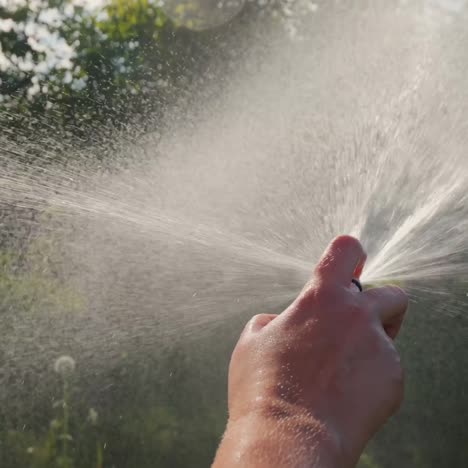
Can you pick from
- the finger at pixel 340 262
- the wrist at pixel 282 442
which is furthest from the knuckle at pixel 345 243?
the wrist at pixel 282 442

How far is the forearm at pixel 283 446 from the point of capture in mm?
962

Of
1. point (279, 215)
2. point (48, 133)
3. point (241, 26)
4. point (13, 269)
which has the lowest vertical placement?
point (13, 269)

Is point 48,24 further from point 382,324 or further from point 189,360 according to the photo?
point 382,324

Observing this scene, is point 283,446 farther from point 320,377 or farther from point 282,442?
point 320,377

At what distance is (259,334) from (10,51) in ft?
36.9

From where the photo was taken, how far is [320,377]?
1085mm

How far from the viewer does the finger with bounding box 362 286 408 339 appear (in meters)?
1.19

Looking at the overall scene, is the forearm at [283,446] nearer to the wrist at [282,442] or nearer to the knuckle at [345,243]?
the wrist at [282,442]

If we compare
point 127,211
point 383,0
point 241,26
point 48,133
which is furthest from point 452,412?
point 241,26

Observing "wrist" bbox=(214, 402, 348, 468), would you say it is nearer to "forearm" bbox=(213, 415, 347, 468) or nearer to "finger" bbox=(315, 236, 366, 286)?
"forearm" bbox=(213, 415, 347, 468)

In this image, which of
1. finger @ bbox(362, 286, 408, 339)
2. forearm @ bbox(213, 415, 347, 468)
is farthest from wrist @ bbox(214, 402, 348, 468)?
finger @ bbox(362, 286, 408, 339)

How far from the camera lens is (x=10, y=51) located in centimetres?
1106

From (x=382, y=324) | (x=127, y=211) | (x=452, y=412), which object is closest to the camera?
(x=382, y=324)

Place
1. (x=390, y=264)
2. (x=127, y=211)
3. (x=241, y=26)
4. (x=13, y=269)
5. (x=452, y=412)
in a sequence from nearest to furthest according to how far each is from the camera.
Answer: (x=390, y=264)
(x=127, y=211)
(x=452, y=412)
(x=13, y=269)
(x=241, y=26)
